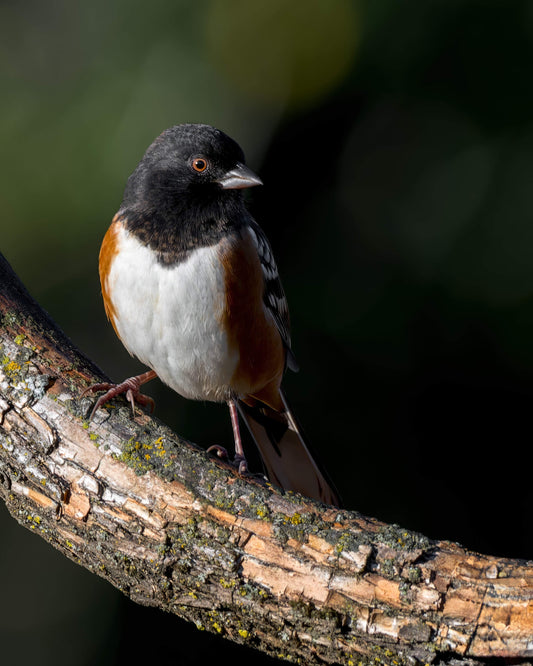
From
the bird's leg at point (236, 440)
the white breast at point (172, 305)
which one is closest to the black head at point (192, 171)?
the white breast at point (172, 305)

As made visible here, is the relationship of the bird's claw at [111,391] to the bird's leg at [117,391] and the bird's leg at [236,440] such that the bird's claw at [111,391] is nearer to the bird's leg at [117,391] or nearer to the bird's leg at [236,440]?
the bird's leg at [117,391]

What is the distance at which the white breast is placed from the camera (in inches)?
86.7

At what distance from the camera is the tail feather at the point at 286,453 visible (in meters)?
2.53

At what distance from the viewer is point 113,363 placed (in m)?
2.96

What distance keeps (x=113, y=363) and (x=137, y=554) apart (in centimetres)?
143

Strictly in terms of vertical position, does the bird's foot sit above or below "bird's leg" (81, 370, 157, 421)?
above

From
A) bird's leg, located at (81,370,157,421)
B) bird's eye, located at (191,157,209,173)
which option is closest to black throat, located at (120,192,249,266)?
bird's eye, located at (191,157,209,173)

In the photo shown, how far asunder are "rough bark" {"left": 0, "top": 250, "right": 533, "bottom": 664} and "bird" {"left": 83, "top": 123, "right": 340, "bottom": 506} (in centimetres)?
31

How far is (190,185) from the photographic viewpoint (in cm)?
237

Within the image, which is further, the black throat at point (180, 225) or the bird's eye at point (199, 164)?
the bird's eye at point (199, 164)

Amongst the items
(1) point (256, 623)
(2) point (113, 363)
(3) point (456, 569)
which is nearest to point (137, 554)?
(1) point (256, 623)

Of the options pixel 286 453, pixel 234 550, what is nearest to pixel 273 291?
pixel 286 453

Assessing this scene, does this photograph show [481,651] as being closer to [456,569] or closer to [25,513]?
[456,569]

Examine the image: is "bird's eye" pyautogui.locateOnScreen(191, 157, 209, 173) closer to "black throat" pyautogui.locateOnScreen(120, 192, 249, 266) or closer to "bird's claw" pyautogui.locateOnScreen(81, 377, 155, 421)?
"black throat" pyautogui.locateOnScreen(120, 192, 249, 266)
